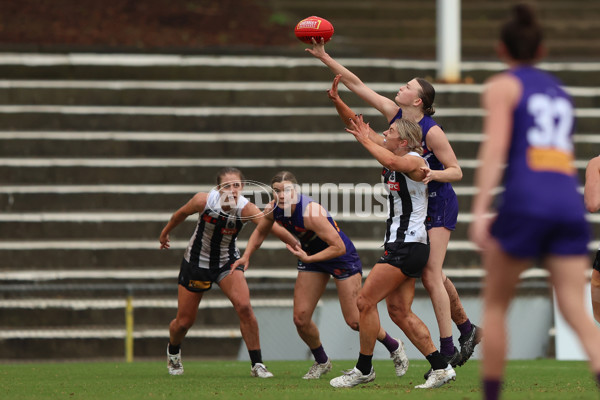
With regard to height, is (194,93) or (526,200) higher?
(194,93)

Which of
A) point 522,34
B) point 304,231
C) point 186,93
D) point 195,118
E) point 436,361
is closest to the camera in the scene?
point 522,34

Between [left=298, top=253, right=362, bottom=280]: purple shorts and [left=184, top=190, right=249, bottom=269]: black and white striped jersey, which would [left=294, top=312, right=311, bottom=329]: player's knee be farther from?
[left=184, top=190, right=249, bottom=269]: black and white striped jersey

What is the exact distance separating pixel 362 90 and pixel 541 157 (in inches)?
147

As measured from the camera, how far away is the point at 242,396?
22.1 ft

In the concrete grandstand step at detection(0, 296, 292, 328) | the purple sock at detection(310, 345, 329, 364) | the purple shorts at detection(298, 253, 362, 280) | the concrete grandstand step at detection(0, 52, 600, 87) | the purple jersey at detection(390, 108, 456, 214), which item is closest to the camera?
the purple jersey at detection(390, 108, 456, 214)

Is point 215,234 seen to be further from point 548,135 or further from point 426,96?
point 548,135

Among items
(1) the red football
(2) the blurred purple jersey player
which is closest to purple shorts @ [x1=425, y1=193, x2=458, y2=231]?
(1) the red football

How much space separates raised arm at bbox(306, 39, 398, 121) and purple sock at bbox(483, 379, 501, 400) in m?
3.61

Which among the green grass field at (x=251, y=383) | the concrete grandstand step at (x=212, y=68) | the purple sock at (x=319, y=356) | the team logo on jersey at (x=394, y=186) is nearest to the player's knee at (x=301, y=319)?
the purple sock at (x=319, y=356)

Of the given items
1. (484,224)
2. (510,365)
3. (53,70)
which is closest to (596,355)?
(484,224)

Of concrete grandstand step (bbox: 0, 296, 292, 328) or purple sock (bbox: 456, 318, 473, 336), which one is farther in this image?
concrete grandstand step (bbox: 0, 296, 292, 328)

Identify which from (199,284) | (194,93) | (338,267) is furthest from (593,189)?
(194,93)

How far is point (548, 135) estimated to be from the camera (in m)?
4.35

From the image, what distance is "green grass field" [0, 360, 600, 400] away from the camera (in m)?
6.83
